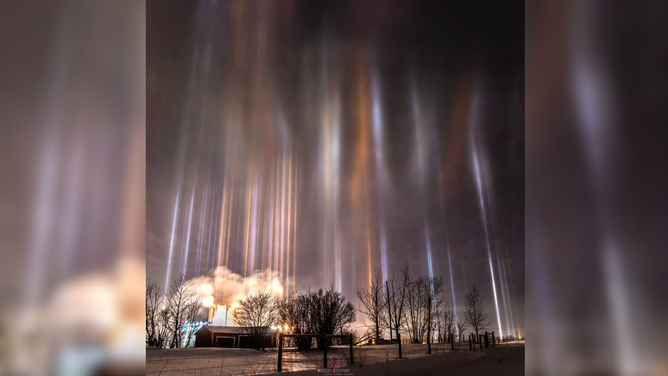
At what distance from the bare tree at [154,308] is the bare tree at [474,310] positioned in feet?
101

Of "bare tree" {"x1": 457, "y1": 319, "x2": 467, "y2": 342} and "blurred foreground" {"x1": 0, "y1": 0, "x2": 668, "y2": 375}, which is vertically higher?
"blurred foreground" {"x1": 0, "y1": 0, "x2": 668, "y2": 375}

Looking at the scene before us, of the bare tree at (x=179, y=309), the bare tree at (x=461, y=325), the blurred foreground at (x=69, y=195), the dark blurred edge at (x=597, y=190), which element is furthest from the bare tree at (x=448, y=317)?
the blurred foreground at (x=69, y=195)

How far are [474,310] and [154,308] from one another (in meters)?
31.6

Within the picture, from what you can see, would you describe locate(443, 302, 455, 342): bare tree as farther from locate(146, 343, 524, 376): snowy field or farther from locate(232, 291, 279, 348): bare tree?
locate(146, 343, 524, 376): snowy field

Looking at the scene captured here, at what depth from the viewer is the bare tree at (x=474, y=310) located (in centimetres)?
3897

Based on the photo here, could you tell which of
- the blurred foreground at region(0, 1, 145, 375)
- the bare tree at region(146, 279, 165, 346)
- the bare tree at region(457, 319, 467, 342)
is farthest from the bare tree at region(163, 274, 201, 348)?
the blurred foreground at region(0, 1, 145, 375)

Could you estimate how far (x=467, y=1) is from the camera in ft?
15.3

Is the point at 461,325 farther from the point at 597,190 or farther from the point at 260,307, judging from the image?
the point at 597,190

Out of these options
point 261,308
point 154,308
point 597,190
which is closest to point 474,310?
point 261,308

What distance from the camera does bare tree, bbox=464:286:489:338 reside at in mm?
38969

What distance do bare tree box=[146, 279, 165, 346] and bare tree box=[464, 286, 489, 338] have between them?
30.9 m

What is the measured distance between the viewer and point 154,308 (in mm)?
27453

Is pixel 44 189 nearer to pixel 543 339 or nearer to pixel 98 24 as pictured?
pixel 98 24

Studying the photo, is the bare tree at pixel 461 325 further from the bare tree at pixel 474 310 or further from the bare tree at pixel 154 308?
the bare tree at pixel 154 308
